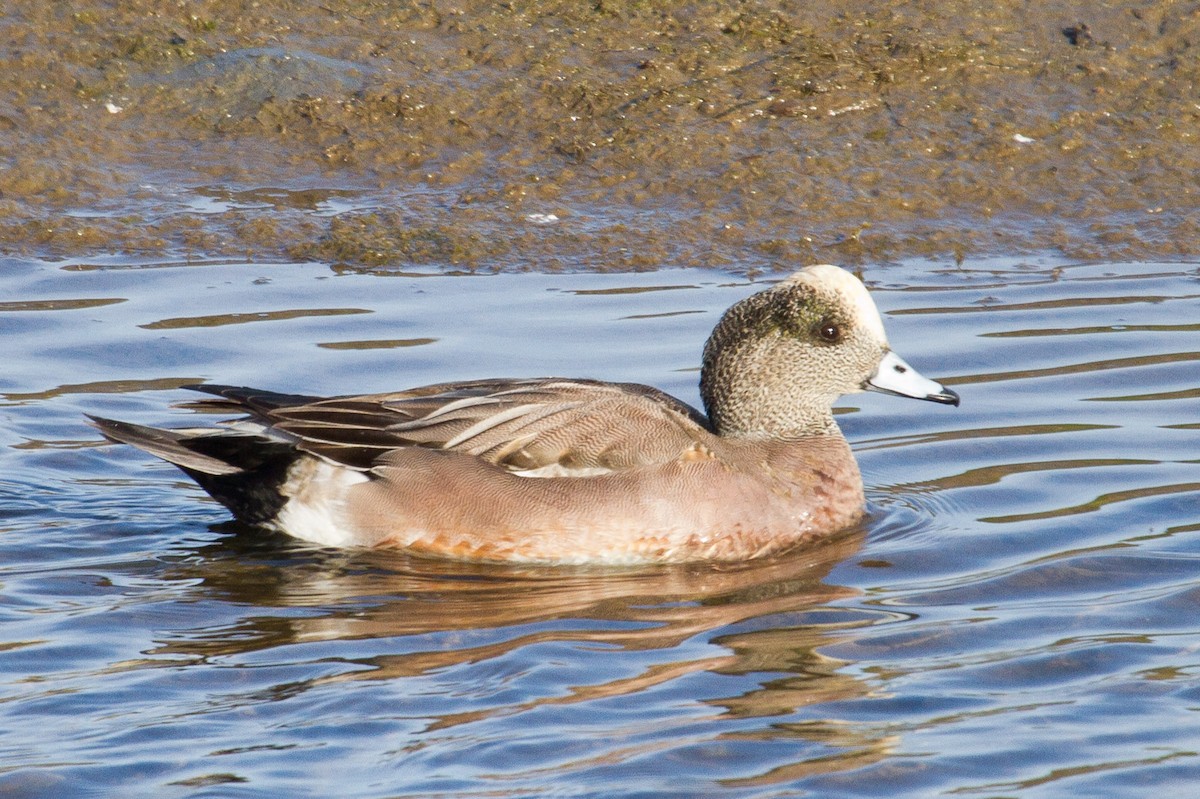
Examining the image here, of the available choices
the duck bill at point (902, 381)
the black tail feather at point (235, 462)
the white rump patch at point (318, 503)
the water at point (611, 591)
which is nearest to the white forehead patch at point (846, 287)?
the duck bill at point (902, 381)

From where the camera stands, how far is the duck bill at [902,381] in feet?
19.5

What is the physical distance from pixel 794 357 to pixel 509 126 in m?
3.15

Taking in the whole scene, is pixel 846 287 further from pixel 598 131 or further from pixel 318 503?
pixel 598 131

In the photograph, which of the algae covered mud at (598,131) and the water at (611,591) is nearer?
the water at (611,591)

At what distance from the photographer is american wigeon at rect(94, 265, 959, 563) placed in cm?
553

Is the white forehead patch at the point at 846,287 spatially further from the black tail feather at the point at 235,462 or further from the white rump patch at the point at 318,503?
the black tail feather at the point at 235,462

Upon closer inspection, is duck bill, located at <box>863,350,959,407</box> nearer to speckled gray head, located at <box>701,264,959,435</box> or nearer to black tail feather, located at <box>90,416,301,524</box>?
speckled gray head, located at <box>701,264,959,435</box>

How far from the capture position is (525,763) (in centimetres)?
400

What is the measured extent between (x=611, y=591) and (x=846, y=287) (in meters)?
1.35

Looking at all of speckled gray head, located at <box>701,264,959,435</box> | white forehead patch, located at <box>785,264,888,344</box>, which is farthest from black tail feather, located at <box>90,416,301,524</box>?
white forehead patch, located at <box>785,264,888,344</box>

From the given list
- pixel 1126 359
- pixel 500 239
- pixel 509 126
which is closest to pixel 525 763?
pixel 1126 359

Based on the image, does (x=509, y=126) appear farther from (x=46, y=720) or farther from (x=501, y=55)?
(x=46, y=720)

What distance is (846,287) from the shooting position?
19.5 feet

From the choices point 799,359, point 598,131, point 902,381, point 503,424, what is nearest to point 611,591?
point 503,424
